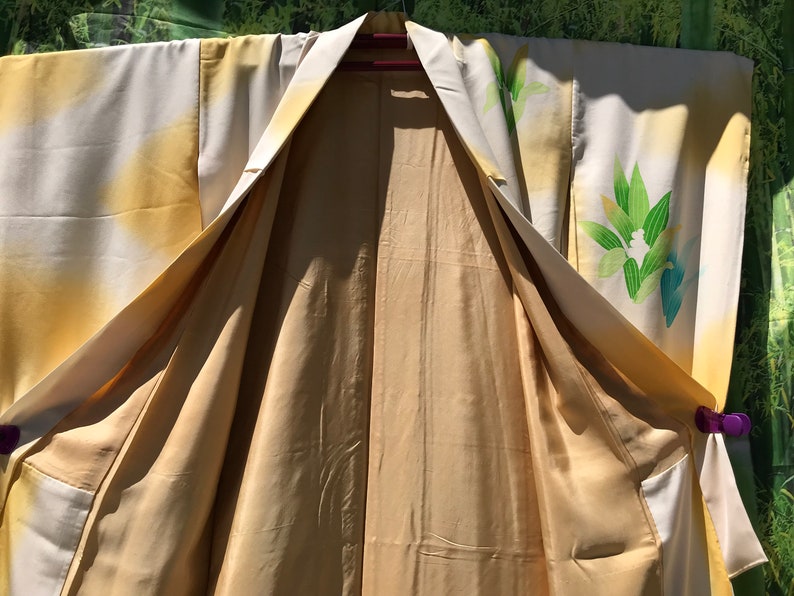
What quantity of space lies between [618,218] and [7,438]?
95 cm

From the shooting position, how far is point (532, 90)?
112 centimetres

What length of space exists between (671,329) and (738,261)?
0.50 ft

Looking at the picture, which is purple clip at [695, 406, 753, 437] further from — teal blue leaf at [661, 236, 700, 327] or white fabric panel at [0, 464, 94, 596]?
white fabric panel at [0, 464, 94, 596]

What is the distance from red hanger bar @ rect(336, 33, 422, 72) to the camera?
1103 mm

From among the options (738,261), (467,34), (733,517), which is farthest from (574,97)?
(733,517)

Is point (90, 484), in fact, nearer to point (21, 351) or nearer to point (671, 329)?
point (21, 351)

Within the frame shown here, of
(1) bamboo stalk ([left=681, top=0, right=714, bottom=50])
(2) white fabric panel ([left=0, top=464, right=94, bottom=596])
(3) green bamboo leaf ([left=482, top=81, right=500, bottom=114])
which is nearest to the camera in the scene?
(2) white fabric panel ([left=0, top=464, right=94, bottom=596])

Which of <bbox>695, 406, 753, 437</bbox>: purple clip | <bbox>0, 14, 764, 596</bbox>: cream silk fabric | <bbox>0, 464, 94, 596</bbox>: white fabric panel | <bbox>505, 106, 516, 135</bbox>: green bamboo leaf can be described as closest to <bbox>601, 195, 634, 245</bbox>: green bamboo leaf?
<bbox>0, 14, 764, 596</bbox>: cream silk fabric

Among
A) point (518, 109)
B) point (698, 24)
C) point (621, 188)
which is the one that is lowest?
point (621, 188)

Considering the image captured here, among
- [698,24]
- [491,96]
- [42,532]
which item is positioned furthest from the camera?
[698,24]

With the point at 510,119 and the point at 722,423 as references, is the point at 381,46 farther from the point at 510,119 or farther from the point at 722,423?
the point at 722,423

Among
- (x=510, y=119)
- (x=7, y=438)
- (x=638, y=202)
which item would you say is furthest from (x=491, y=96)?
(x=7, y=438)

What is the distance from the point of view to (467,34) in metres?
1.15

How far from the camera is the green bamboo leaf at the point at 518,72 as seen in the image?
1.13m
